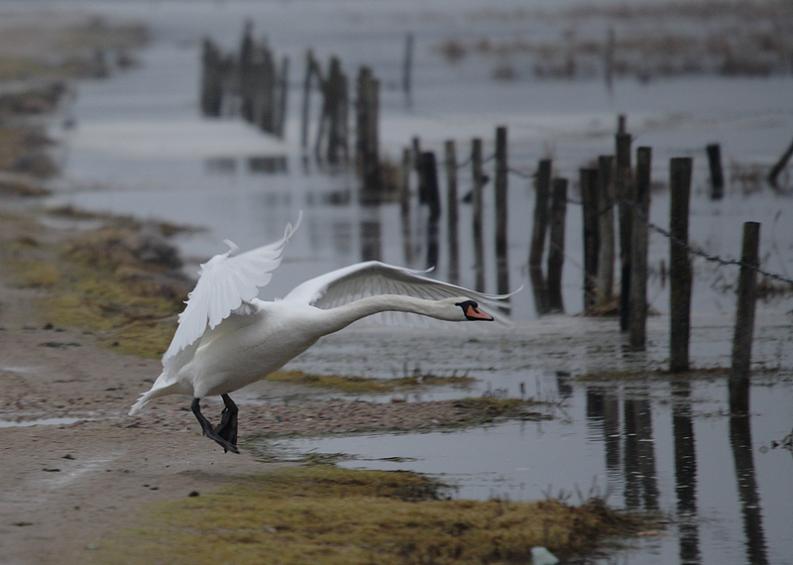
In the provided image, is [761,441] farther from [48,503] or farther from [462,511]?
[48,503]

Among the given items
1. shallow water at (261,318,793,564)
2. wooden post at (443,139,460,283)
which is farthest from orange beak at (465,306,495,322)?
wooden post at (443,139,460,283)

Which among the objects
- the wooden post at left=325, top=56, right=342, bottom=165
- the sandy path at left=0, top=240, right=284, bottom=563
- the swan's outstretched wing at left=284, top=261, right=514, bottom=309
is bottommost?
the sandy path at left=0, top=240, right=284, bottom=563

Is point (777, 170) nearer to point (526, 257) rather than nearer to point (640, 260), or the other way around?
point (526, 257)

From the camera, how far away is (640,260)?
14.3m

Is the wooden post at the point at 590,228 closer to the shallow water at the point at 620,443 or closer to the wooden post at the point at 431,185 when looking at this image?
the shallow water at the point at 620,443

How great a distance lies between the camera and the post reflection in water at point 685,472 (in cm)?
873

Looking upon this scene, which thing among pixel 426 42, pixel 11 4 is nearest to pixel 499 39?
pixel 426 42

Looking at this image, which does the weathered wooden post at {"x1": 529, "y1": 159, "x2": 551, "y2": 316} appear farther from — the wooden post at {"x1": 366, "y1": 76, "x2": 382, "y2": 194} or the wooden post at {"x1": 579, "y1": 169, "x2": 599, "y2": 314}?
the wooden post at {"x1": 366, "y1": 76, "x2": 382, "y2": 194}

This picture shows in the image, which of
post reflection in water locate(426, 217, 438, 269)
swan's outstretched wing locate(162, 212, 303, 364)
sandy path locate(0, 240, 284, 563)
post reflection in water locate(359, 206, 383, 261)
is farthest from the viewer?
post reflection in water locate(359, 206, 383, 261)

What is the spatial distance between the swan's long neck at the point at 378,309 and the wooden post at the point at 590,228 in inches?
285

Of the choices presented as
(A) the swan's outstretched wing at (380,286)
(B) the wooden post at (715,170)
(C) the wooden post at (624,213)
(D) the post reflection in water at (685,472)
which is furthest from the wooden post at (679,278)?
(B) the wooden post at (715,170)

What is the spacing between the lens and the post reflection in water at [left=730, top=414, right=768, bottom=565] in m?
8.70

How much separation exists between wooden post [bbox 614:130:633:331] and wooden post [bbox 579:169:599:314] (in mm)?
1132

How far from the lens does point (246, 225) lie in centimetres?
2664
